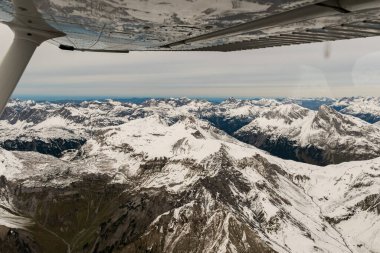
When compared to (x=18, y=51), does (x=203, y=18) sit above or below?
above

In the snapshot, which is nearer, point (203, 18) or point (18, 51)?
point (203, 18)

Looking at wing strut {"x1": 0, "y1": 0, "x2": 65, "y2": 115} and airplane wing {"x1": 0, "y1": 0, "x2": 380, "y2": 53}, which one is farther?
wing strut {"x1": 0, "y1": 0, "x2": 65, "y2": 115}

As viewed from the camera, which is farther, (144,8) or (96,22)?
(96,22)

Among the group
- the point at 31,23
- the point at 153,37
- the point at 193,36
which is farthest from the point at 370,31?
the point at 31,23

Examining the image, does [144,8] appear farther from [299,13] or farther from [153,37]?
[153,37]

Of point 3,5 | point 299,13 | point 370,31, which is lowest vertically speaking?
point 370,31

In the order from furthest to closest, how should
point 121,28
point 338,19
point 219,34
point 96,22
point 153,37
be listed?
point 153,37
point 219,34
point 121,28
point 96,22
point 338,19

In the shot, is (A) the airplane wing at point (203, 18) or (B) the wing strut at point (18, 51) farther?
(B) the wing strut at point (18, 51)

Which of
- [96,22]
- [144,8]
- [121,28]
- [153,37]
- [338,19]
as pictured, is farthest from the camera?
[153,37]
